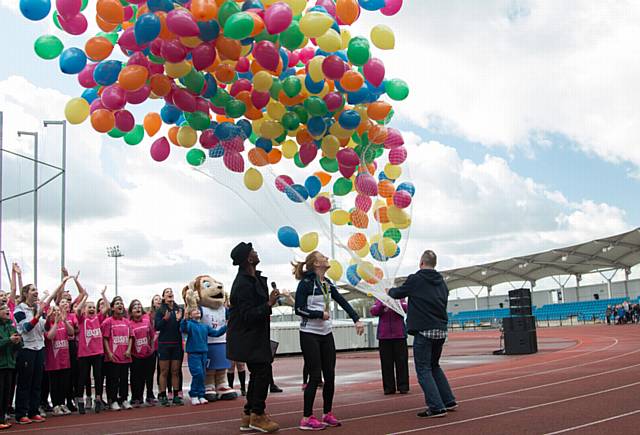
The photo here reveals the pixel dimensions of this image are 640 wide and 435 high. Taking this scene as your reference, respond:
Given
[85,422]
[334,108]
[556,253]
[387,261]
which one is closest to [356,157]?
[334,108]

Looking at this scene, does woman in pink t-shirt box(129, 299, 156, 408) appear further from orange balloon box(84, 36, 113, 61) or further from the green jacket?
orange balloon box(84, 36, 113, 61)

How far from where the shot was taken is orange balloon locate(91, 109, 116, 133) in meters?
7.59

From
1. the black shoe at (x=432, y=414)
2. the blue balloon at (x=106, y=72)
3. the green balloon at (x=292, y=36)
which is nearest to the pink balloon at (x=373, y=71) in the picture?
the green balloon at (x=292, y=36)

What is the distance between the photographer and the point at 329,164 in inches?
349

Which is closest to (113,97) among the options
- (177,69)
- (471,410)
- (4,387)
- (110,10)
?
(177,69)

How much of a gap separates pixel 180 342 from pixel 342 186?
3.55 m

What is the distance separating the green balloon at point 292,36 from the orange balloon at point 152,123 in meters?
2.18

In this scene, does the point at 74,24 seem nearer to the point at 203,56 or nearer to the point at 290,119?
the point at 203,56

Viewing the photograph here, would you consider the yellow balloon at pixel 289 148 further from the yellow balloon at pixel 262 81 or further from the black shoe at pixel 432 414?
the black shoe at pixel 432 414

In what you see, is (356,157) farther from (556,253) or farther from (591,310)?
(591,310)

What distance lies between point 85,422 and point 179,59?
4.58 metres

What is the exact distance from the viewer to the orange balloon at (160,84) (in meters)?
7.46

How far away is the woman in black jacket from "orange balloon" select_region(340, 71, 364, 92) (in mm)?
2176

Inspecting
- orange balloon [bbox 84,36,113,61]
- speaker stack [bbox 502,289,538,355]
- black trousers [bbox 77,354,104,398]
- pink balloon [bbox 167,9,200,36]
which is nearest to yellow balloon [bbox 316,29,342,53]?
pink balloon [bbox 167,9,200,36]
